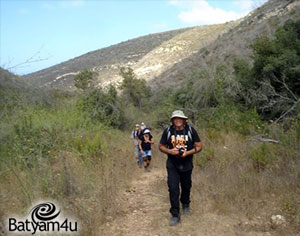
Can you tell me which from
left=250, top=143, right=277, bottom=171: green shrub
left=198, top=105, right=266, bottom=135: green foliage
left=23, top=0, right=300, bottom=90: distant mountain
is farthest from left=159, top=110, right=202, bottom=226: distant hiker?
left=23, top=0, right=300, bottom=90: distant mountain

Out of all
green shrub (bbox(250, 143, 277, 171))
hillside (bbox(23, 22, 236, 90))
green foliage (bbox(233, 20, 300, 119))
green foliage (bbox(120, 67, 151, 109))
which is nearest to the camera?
green shrub (bbox(250, 143, 277, 171))

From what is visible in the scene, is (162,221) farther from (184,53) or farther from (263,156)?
(184,53)

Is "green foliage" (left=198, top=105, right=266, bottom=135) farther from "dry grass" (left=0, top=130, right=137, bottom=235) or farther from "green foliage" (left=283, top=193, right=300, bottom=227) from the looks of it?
"dry grass" (left=0, top=130, right=137, bottom=235)

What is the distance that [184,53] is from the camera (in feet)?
136

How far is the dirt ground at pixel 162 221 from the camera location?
4.05 metres

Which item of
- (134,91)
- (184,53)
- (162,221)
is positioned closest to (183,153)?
(162,221)

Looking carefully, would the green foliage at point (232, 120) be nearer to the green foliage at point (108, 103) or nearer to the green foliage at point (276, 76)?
the green foliage at point (276, 76)

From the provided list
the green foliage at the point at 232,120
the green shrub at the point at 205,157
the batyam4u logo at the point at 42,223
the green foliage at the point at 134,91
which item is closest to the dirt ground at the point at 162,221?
the batyam4u logo at the point at 42,223

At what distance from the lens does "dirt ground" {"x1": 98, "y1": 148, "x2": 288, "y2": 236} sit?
4055 mm

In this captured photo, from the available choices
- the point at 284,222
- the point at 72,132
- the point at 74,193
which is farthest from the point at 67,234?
the point at 72,132

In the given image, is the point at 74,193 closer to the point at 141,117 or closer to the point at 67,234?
the point at 67,234

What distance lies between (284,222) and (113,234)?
2.48 metres

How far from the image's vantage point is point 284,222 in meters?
3.99

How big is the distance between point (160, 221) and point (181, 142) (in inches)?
52.2
